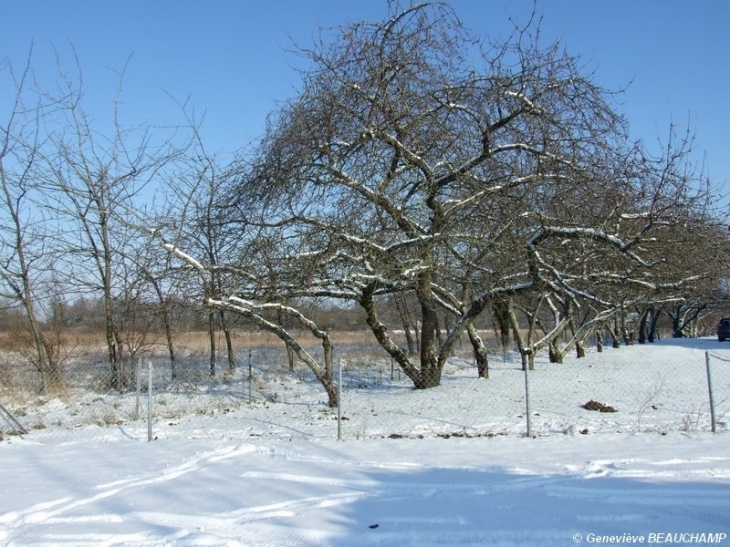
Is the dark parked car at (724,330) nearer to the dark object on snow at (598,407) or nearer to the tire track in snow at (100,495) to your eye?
the dark object on snow at (598,407)

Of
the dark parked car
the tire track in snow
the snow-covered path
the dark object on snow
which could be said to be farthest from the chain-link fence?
the dark parked car

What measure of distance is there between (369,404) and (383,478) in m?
6.92

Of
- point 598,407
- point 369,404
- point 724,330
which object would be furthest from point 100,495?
point 724,330

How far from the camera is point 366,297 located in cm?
1281

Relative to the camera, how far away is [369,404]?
12539 mm

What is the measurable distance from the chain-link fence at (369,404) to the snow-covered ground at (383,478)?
0.10 m

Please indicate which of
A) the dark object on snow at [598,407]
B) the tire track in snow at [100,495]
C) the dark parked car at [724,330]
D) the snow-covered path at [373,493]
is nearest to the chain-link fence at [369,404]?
the dark object on snow at [598,407]

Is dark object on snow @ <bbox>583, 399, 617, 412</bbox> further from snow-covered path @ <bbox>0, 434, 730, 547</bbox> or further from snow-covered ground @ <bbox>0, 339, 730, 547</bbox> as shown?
snow-covered path @ <bbox>0, 434, 730, 547</bbox>

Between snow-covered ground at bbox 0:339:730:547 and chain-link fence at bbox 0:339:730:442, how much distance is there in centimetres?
10

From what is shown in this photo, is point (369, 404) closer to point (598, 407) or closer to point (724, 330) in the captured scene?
point (598, 407)

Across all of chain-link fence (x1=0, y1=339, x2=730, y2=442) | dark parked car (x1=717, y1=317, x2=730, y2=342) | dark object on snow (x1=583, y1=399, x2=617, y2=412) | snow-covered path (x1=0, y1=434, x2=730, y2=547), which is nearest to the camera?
snow-covered path (x1=0, y1=434, x2=730, y2=547)

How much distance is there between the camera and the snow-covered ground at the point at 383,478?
4129mm

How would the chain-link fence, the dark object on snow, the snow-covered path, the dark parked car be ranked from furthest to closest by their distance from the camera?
the dark parked car
the dark object on snow
the chain-link fence
the snow-covered path

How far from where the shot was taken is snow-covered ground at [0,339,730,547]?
4.13 m
